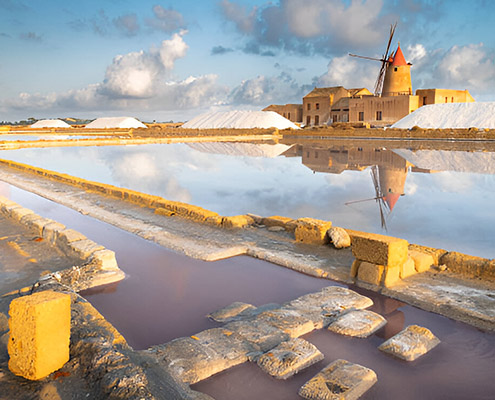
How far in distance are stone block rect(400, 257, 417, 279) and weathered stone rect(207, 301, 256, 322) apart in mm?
1448

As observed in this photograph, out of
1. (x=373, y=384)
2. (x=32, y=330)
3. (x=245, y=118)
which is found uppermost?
(x=245, y=118)

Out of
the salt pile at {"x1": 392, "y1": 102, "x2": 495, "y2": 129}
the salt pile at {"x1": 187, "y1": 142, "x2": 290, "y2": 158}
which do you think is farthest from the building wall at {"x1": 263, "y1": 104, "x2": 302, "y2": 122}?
the salt pile at {"x1": 187, "y1": 142, "x2": 290, "y2": 158}

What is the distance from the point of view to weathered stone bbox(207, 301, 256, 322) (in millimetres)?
3113

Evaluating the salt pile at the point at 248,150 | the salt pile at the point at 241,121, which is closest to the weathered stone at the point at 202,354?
the salt pile at the point at 248,150

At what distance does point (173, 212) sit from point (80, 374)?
4.51 meters

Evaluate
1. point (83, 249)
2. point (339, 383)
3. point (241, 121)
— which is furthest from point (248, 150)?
point (241, 121)

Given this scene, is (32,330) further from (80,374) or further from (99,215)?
(99,215)

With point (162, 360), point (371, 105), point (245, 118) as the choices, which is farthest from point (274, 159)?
point (245, 118)

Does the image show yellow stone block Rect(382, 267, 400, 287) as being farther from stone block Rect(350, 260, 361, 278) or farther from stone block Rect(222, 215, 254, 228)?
stone block Rect(222, 215, 254, 228)

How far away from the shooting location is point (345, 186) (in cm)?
1016

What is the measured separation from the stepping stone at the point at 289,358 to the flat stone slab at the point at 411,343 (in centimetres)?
47

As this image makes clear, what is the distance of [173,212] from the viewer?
662 centimetres

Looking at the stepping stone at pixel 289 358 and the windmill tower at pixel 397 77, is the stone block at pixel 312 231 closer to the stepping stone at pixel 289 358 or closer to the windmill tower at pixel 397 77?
the stepping stone at pixel 289 358

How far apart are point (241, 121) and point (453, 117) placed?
56.5ft
